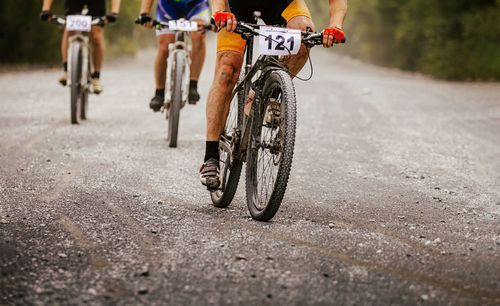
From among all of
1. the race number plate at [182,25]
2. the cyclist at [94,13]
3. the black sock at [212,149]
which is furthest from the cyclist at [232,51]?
the cyclist at [94,13]

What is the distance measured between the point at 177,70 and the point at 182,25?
1.51 ft

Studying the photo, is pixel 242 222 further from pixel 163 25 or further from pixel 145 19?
pixel 145 19

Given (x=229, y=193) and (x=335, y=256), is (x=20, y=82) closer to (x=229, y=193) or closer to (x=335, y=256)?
(x=229, y=193)

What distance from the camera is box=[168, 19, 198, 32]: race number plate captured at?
6742 mm

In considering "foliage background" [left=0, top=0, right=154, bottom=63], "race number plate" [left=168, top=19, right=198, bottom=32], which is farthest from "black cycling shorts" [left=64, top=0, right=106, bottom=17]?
"foliage background" [left=0, top=0, right=154, bottom=63]

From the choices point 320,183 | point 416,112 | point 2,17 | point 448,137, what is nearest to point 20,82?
point 2,17

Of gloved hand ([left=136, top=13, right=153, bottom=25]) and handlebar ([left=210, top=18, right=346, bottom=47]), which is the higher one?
gloved hand ([left=136, top=13, right=153, bottom=25])

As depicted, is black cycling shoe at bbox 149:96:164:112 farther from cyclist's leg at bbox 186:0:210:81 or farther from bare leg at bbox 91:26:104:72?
bare leg at bbox 91:26:104:72

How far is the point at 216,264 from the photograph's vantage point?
315 centimetres

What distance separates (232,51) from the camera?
4.22 meters

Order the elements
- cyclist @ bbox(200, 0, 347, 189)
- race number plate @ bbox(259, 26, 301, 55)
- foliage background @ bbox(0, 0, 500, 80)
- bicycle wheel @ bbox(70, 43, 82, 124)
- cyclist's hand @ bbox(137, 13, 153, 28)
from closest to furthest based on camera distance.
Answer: race number plate @ bbox(259, 26, 301, 55), cyclist @ bbox(200, 0, 347, 189), cyclist's hand @ bbox(137, 13, 153, 28), bicycle wheel @ bbox(70, 43, 82, 124), foliage background @ bbox(0, 0, 500, 80)

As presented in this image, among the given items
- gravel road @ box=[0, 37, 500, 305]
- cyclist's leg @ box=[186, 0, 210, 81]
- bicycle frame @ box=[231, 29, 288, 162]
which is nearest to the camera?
gravel road @ box=[0, 37, 500, 305]

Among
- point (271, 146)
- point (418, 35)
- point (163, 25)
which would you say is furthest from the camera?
point (418, 35)

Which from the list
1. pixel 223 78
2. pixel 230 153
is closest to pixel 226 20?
pixel 223 78
